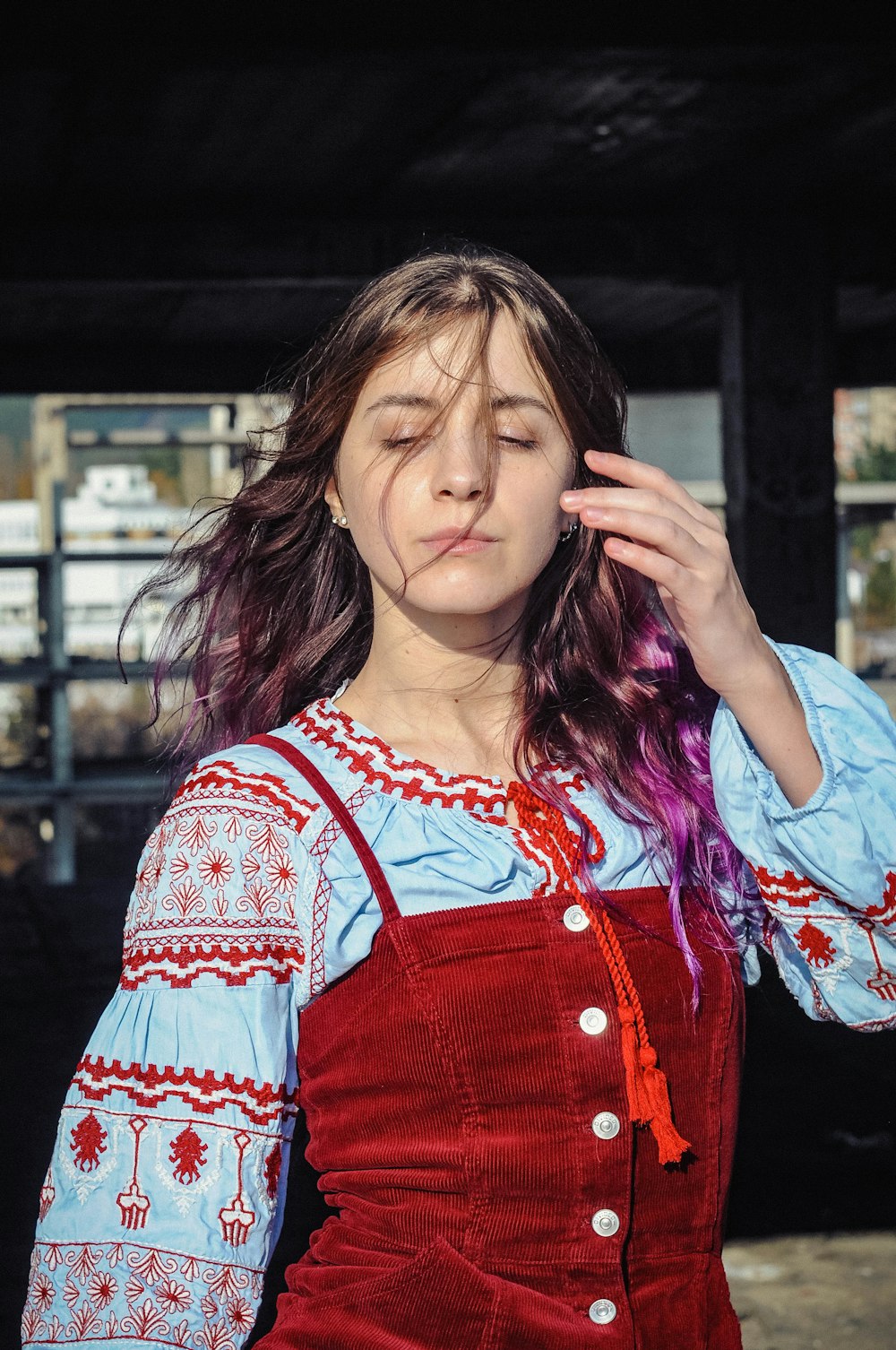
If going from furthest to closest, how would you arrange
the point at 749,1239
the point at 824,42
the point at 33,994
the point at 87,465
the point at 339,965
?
1. the point at 87,465
2. the point at 33,994
3. the point at 749,1239
4. the point at 824,42
5. the point at 339,965

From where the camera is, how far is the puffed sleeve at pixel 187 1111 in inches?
49.2

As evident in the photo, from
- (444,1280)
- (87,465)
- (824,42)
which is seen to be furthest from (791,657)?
(87,465)

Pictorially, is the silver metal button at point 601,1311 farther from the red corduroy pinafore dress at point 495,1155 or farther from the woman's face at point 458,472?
the woman's face at point 458,472

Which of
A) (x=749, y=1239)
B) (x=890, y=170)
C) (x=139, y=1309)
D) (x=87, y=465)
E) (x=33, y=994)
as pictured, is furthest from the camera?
(x=87, y=465)

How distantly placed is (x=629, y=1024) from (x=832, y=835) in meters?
0.26

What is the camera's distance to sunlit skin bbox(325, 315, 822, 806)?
50.4 inches

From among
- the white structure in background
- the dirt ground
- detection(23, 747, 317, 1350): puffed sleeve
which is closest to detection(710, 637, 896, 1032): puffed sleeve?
detection(23, 747, 317, 1350): puffed sleeve

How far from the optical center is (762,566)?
5.26 meters

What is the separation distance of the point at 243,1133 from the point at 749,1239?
307 centimetres

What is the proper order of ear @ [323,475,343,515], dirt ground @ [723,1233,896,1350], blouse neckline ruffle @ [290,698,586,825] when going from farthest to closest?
dirt ground @ [723,1233,896,1350], ear @ [323,475,343,515], blouse neckline ruffle @ [290,698,586,825]

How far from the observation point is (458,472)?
1.39 metres

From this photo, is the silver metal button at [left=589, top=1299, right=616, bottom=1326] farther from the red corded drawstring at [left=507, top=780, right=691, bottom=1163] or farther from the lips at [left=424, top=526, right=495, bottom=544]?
→ the lips at [left=424, top=526, right=495, bottom=544]

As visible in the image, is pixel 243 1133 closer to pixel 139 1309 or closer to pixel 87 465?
pixel 139 1309

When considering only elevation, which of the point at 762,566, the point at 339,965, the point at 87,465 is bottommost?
the point at 339,965
